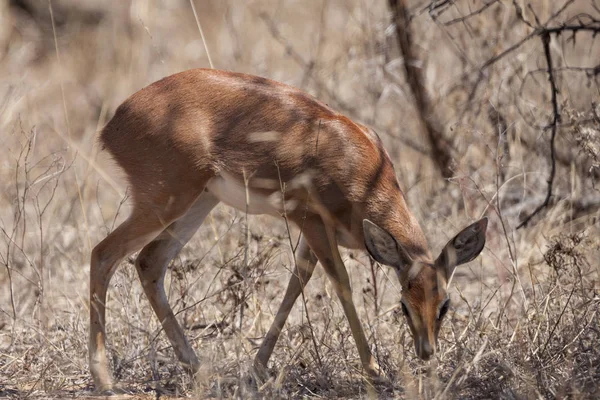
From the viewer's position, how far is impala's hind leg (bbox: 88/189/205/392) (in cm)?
504

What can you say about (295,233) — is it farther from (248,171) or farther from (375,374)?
(375,374)

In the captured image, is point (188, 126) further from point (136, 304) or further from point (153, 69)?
point (153, 69)

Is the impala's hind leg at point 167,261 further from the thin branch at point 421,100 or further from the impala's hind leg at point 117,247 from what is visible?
the thin branch at point 421,100

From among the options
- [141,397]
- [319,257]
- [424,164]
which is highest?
[424,164]

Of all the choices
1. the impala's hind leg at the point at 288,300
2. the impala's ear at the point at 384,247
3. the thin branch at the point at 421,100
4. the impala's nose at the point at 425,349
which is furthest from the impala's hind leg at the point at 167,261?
the thin branch at the point at 421,100

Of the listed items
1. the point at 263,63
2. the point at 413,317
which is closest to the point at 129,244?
the point at 413,317

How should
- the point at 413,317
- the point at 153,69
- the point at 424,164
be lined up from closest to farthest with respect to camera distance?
the point at 413,317, the point at 424,164, the point at 153,69

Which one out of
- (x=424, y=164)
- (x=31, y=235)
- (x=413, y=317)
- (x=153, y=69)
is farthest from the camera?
(x=153, y=69)

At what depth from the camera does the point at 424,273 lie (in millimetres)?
4512

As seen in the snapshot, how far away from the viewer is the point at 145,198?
5164mm

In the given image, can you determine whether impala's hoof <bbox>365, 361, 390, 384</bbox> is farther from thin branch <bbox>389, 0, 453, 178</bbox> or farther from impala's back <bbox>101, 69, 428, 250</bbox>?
thin branch <bbox>389, 0, 453, 178</bbox>

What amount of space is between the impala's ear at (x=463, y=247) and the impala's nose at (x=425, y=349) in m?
0.38

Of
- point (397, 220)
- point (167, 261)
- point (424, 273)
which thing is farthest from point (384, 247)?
point (167, 261)

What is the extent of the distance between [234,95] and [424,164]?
3366mm
